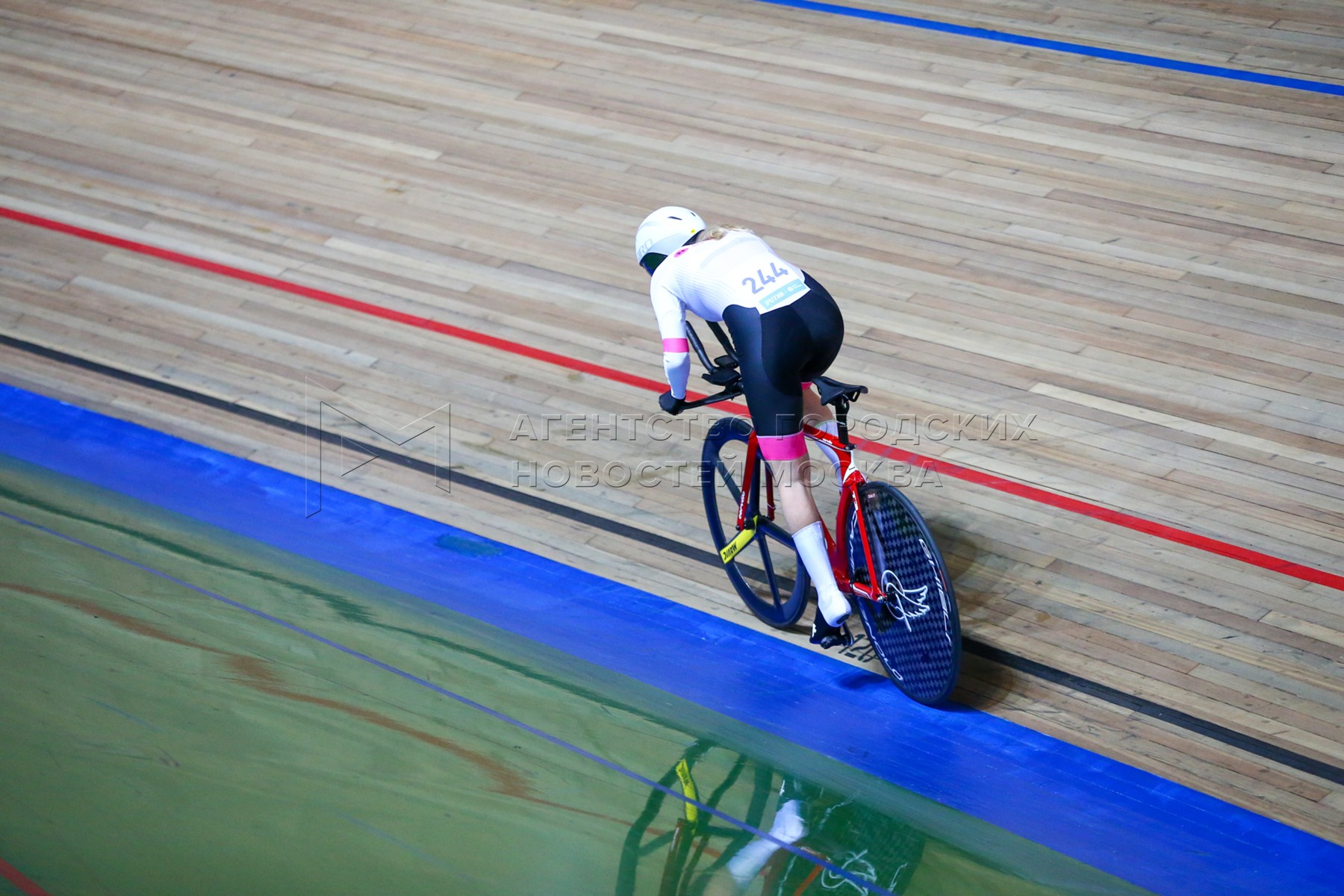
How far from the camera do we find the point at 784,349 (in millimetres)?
2678

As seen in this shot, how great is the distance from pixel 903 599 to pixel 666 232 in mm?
1088

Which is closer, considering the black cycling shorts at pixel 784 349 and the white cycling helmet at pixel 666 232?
the black cycling shorts at pixel 784 349

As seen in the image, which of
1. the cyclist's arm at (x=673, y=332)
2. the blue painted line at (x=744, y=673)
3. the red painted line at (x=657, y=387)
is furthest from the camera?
the red painted line at (x=657, y=387)

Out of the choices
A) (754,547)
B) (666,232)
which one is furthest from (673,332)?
(754,547)

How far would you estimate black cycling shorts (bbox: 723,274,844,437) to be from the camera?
2674mm

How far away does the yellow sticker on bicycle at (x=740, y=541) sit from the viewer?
3.05 m

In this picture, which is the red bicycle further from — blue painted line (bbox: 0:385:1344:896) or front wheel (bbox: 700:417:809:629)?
blue painted line (bbox: 0:385:1344:896)

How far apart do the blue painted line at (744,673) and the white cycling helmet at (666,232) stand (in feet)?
3.52

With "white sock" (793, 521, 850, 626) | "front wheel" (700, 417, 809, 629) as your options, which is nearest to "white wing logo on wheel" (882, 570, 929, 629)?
"white sock" (793, 521, 850, 626)

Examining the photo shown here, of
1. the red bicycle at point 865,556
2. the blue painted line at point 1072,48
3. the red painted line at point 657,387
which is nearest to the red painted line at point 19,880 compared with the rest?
the red bicycle at point 865,556

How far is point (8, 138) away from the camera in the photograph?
18.8 feet

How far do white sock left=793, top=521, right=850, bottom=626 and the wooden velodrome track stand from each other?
486 mm

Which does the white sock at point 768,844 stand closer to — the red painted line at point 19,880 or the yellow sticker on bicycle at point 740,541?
the yellow sticker on bicycle at point 740,541

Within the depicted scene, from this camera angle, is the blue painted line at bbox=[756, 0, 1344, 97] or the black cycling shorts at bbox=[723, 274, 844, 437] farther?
the blue painted line at bbox=[756, 0, 1344, 97]
